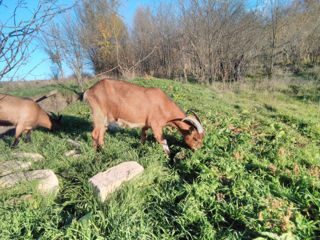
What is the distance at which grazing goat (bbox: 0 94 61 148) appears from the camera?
5.69m

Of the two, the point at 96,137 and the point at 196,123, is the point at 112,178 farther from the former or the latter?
the point at 196,123

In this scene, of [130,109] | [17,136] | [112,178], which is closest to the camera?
[112,178]

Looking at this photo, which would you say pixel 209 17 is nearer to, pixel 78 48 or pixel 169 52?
pixel 169 52

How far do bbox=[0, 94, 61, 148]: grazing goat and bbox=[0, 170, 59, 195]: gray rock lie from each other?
122 inches

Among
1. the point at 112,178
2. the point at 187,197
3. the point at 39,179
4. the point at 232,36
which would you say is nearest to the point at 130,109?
the point at 112,178

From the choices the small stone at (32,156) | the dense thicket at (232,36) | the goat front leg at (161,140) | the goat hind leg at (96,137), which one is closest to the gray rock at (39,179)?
the small stone at (32,156)

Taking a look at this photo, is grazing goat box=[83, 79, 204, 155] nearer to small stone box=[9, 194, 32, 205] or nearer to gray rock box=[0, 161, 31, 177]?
gray rock box=[0, 161, 31, 177]

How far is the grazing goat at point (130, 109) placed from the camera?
4.40 meters

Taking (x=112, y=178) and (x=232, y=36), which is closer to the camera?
(x=112, y=178)

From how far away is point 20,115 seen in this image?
587 cm

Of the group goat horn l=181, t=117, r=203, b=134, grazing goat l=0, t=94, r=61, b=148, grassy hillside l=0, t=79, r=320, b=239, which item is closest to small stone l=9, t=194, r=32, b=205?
grassy hillside l=0, t=79, r=320, b=239

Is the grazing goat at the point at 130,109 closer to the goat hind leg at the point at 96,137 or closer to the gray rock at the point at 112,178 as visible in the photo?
the goat hind leg at the point at 96,137

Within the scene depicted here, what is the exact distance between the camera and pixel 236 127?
5281 millimetres

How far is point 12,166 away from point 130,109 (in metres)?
2.58
